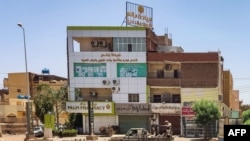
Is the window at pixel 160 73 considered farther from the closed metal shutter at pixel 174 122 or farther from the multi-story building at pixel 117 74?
the closed metal shutter at pixel 174 122

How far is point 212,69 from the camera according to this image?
43.9 meters

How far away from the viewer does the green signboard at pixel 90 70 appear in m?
44.3

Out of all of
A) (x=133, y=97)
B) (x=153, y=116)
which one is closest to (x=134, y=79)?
(x=133, y=97)

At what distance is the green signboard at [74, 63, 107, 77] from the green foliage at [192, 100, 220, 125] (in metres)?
12.3

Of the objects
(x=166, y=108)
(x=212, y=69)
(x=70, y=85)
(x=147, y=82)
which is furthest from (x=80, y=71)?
(x=212, y=69)

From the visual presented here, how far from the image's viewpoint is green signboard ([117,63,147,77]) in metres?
44.4

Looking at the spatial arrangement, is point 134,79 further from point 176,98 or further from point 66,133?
point 66,133

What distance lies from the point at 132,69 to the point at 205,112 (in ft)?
35.9

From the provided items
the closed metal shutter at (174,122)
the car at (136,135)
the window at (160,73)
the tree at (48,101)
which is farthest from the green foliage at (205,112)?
the tree at (48,101)

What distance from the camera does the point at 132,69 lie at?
44.5m

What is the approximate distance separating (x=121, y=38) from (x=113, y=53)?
2.04 m

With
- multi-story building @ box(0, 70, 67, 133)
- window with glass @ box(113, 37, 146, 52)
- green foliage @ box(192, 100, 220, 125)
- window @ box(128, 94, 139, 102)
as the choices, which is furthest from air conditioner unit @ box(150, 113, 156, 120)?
multi-story building @ box(0, 70, 67, 133)

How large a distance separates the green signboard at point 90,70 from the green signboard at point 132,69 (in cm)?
186

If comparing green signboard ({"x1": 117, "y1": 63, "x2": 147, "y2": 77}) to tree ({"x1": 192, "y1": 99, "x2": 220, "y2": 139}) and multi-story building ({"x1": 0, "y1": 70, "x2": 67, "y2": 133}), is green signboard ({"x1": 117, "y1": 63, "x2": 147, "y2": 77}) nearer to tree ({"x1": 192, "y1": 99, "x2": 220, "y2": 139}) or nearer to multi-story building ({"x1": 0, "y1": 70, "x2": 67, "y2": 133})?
tree ({"x1": 192, "y1": 99, "x2": 220, "y2": 139})
